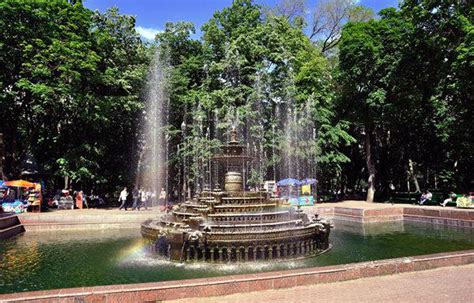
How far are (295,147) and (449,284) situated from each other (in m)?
23.7

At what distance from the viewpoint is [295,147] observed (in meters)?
31.1

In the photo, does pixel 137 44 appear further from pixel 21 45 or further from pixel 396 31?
pixel 396 31

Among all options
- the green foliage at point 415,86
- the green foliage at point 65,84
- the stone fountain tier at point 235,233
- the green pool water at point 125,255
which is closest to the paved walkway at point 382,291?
the green pool water at point 125,255

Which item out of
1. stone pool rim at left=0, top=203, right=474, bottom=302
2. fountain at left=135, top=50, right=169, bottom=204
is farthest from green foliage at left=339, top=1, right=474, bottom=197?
stone pool rim at left=0, top=203, right=474, bottom=302

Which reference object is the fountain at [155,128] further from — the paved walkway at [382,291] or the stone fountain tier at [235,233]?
the paved walkway at [382,291]

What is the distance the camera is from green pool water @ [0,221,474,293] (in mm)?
9578

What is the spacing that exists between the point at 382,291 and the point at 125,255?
28.0ft

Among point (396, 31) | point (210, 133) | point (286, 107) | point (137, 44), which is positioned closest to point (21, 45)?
point (137, 44)

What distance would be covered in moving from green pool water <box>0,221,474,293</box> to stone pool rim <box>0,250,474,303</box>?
2.61 m

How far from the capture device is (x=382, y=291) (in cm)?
718

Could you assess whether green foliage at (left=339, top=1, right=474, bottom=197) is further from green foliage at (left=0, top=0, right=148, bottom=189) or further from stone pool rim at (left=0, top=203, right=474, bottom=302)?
green foliage at (left=0, top=0, right=148, bottom=189)

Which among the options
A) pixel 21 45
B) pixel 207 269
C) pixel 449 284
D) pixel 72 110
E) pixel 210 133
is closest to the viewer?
pixel 449 284

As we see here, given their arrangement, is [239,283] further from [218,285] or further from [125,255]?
[125,255]

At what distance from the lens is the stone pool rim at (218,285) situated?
6.34m
